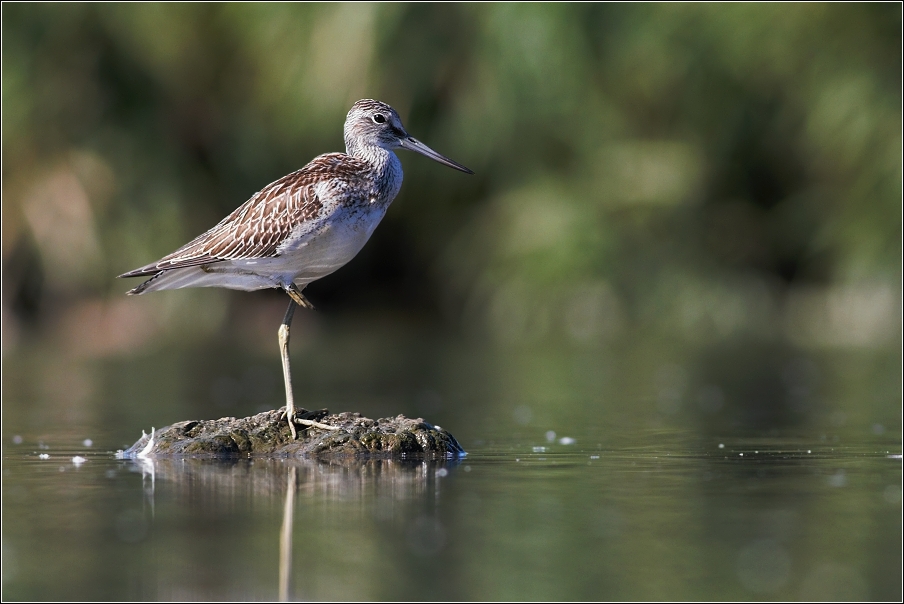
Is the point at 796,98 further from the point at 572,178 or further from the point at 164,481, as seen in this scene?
the point at 164,481

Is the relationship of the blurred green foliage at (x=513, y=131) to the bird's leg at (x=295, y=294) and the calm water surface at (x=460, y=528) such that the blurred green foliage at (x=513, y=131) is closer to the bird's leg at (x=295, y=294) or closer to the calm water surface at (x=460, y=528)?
the bird's leg at (x=295, y=294)

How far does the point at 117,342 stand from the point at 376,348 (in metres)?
3.56

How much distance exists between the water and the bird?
1.15m

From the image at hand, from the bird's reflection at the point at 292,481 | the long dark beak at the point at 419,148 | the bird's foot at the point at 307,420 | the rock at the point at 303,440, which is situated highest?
the long dark beak at the point at 419,148

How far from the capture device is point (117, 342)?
17766 mm

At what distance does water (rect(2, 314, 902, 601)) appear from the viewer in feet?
16.1

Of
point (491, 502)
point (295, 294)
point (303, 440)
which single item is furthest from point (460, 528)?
point (295, 294)

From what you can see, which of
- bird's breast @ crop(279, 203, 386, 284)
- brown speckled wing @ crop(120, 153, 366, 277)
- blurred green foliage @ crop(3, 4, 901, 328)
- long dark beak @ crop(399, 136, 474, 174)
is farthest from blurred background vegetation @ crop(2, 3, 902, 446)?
bird's breast @ crop(279, 203, 386, 284)

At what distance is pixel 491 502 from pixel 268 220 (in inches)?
106

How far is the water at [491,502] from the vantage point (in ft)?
16.1

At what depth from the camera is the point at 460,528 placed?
5734mm

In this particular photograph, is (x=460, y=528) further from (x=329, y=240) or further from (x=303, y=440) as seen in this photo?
(x=329, y=240)

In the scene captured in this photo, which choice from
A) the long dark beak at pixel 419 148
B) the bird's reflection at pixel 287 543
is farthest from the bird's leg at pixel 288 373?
the long dark beak at pixel 419 148

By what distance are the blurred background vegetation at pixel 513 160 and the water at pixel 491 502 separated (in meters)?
5.62
